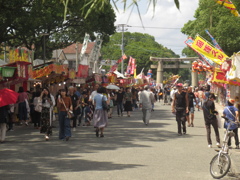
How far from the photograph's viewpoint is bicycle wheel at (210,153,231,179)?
8062 millimetres

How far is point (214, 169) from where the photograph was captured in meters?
8.26

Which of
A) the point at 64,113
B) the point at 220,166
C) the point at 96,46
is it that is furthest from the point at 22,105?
the point at 96,46

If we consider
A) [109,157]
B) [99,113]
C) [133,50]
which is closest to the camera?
[109,157]

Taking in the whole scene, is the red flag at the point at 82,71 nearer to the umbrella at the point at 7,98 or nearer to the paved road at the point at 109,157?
the paved road at the point at 109,157

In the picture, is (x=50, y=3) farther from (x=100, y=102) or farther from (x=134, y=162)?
(x=134, y=162)

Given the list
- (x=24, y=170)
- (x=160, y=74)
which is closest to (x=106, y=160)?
(x=24, y=170)

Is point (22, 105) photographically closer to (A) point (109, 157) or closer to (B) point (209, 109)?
(B) point (209, 109)

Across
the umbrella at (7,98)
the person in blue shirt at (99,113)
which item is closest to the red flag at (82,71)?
the person in blue shirt at (99,113)

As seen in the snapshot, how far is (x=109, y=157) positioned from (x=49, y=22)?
13.3m

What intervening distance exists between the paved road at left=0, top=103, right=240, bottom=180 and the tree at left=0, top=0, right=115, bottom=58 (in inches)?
116

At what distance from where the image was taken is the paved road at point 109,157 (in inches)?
332

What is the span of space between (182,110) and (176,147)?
129 inches

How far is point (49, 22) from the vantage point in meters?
22.6

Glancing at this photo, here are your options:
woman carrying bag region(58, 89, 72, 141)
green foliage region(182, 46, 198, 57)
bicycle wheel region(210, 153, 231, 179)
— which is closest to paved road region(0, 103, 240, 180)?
bicycle wheel region(210, 153, 231, 179)
